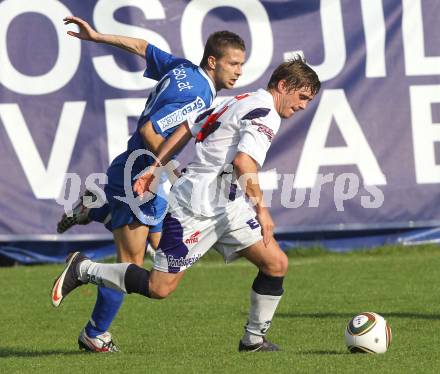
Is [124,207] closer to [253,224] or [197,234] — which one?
[197,234]

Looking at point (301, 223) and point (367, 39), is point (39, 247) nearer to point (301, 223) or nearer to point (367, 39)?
point (301, 223)

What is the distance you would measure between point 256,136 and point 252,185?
290mm

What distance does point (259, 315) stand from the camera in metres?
7.09

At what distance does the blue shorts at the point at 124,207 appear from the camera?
7.58 metres

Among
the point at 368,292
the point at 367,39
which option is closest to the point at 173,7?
the point at 367,39

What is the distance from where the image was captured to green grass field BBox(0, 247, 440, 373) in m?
6.70

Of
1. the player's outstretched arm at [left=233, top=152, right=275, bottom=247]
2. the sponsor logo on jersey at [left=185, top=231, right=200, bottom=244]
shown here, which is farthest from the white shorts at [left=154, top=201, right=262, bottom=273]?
the player's outstretched arm at [left=233, top=152, right=275, bottom=247]

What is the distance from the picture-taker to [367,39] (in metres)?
13.6

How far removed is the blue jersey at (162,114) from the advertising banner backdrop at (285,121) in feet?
17.9

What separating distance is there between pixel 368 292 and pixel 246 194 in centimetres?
429

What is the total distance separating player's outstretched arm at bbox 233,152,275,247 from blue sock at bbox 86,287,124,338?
156cm

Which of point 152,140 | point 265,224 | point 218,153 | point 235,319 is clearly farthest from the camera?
point 235,319

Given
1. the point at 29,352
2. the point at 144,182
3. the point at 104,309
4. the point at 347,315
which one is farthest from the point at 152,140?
the point at 347,315

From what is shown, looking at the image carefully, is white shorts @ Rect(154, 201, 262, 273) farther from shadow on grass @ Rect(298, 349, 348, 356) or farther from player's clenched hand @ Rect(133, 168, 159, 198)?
shadow on grass @ Rect(298, 349, 348, 356)
